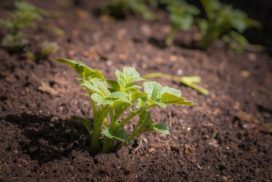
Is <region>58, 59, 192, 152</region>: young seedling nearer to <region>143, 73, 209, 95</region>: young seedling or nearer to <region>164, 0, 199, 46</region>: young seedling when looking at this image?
<region>143, 73, 209, 95</region>: young seedling

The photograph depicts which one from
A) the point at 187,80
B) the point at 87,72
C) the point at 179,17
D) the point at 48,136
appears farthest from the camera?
the point at 179,17

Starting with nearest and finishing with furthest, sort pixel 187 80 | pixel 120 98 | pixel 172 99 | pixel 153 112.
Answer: pixel 120 98
pixel 172 99
pixel 153 112
pixel 187 80

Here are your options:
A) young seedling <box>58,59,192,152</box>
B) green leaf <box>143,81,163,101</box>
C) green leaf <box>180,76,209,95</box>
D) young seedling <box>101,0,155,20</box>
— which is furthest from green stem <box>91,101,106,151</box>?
young seedling <box>101,0,155,20</box>

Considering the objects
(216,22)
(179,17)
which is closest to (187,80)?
(179,17)

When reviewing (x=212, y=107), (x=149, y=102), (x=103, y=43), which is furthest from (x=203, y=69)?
(x=149, y=102)

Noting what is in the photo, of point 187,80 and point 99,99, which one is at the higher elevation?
point 99,99

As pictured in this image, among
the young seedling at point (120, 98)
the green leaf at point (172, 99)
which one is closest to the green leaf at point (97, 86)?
the young seedling at point (120, 98)

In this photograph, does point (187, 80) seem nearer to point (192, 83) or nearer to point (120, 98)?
point (192, 83)

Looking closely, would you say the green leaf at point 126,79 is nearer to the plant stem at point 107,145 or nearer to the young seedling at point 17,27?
the plant stem at point 107,145
